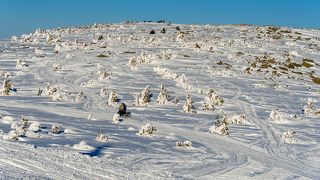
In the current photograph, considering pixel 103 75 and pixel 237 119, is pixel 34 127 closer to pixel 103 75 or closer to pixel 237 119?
pixel 237 119

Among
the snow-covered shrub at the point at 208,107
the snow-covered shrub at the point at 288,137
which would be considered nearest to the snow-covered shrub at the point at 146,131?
the snow-covered shrub at the point at 288,137

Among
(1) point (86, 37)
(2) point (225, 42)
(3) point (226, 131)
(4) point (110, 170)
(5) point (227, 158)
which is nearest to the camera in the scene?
(4) point (110, 170)

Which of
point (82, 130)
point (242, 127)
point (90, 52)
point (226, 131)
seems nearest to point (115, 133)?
point (82, 130)

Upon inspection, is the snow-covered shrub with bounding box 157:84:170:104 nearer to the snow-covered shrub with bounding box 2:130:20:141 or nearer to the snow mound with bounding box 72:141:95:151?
the snow mound with bounding box 72:141:95:151

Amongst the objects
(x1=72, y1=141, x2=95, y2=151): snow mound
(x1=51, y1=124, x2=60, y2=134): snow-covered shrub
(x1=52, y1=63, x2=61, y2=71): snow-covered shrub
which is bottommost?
(x1=72, y1=141, x2=95, y2=151): snow mound

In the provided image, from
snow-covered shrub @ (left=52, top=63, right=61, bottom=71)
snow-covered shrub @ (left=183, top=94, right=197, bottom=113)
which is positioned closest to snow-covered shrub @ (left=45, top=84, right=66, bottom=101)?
snow-covered shrub @ (left=183, top=94, right=197, bottom=113)

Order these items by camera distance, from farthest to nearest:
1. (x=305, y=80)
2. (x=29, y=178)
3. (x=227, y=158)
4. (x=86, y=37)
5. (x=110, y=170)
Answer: (x=86, y=37)
(x=305, y=80)
(x=227, y=158)
(x=110, y=170)
(x=29, y=178)

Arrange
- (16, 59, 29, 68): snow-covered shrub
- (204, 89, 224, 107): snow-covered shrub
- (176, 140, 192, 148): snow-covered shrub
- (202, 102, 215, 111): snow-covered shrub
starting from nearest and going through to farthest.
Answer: (176, 140, 192, 148): snow-covered shrub
(202, 102, 215, 111): snow-covered shrub
(204, 89, 224, 107): snow-covered shrub
(16, 59, 29, 68): snow-covered shrub

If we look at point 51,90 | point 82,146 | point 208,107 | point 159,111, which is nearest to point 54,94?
point 51,90

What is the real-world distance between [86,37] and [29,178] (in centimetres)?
4638

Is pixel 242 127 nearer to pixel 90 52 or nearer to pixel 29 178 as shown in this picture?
pixel 29 178

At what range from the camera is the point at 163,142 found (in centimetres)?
1728

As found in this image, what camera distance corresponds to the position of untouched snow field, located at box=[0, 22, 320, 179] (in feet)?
45.7

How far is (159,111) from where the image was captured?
77.0 ft
